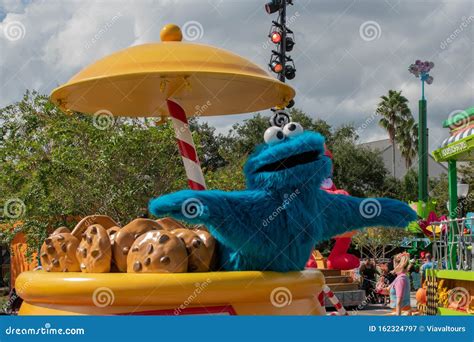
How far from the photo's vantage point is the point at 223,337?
150 inches

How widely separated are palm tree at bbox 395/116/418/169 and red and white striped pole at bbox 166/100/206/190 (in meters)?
37.8

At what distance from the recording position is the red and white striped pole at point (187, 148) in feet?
18.8

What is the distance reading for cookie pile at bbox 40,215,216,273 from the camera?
14.1 ft

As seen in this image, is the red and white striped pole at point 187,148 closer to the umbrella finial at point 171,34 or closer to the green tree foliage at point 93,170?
the umbrella finial at point 171,34

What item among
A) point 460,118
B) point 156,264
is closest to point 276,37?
point 460,118

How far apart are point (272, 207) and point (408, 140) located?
129 ft

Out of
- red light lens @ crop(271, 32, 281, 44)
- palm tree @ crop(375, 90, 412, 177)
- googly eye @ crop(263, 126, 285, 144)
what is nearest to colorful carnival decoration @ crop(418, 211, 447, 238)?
red light lens @ crop(271, 32, 281, 44)

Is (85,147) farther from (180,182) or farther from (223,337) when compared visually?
(223,337)

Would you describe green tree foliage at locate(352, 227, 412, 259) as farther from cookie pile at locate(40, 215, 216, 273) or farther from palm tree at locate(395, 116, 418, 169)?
cookie pile at locate(40, 215, 216, 273)

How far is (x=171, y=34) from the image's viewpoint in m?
5.55

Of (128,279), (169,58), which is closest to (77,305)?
(128,279)

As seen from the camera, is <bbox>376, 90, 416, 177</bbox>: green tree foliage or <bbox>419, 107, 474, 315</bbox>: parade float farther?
<bbox>376, 90, 416, 177</bbox>: green tree foliage

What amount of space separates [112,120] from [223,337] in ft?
26.3

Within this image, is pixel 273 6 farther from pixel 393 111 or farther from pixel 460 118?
pixel 393 111
